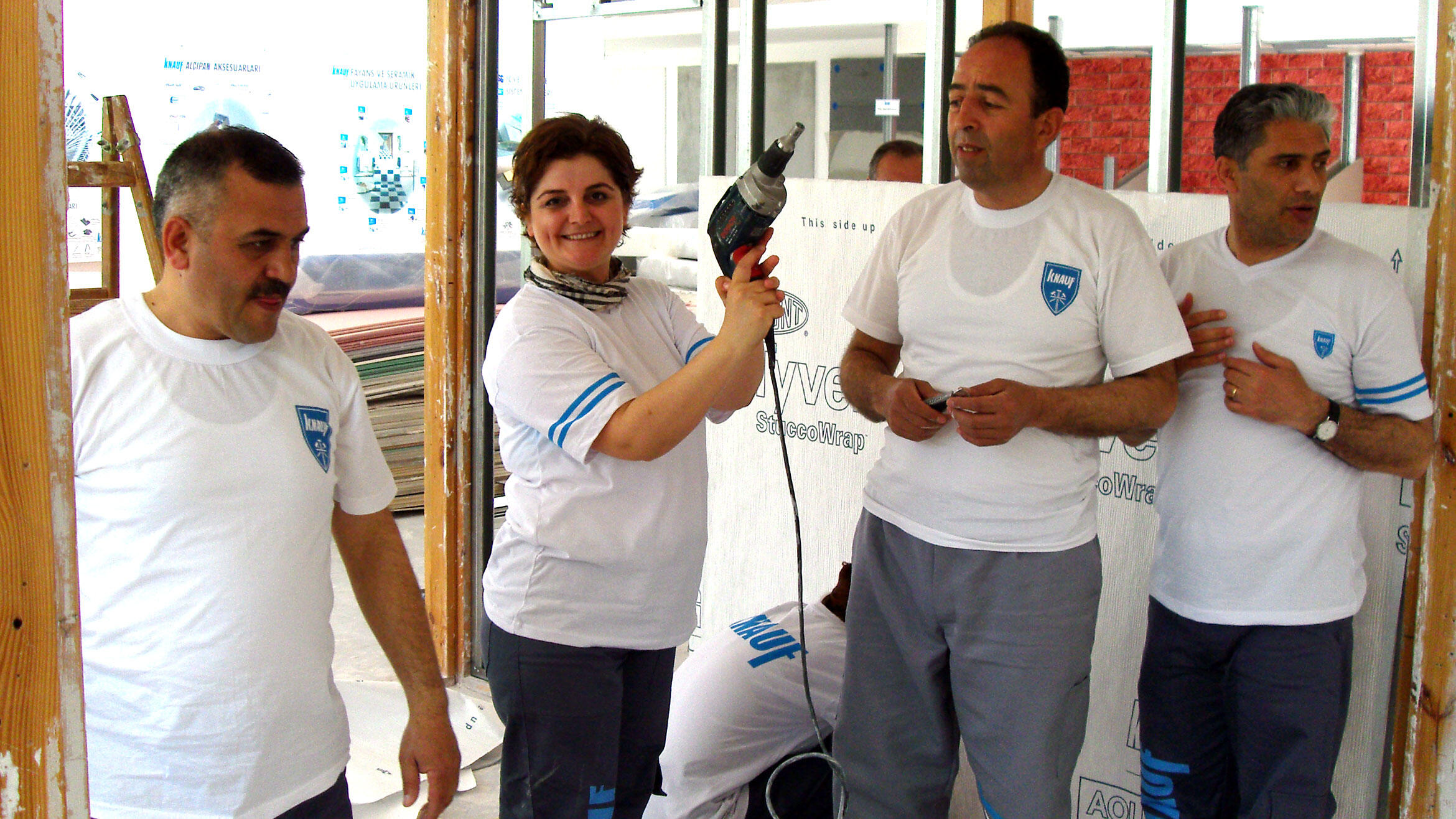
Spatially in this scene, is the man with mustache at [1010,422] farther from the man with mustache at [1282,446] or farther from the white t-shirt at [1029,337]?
the man with mustache at [1282,446]

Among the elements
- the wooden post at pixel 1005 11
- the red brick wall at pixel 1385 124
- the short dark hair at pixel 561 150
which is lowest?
the short dark hair at pixel 561 150

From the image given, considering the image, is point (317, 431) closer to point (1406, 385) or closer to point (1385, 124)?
point (1406, 385)

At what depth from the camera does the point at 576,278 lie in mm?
1694

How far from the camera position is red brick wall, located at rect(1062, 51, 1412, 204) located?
279 inches

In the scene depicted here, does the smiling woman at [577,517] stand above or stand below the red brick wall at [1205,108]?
below

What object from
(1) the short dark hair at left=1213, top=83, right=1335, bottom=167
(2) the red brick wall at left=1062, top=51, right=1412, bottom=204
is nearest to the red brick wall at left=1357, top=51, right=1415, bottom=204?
(2) the red brick wall at left=1062, top=51, right=1412, bottom=204

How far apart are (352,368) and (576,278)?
0.36 meters

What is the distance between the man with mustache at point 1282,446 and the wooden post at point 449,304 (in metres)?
2.10

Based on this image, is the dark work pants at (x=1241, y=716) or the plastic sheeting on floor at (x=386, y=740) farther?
the plastic sheeting on floor at (x=386, y=740)

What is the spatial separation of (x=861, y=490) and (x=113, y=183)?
1.99 m

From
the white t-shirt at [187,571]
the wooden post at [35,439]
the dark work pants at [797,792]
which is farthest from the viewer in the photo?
the dark work pants at [797,792]

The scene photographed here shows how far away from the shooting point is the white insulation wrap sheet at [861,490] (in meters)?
2.10

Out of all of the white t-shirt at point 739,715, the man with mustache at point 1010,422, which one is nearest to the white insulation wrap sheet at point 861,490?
the man with mustache at point 1010,422

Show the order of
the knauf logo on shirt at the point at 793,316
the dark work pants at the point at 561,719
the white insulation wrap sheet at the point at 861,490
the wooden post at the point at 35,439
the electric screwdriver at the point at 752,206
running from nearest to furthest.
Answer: the wooden post at the point at 35,439, the electric screwdriver at the point at 752,206, the dark work pants at the point at 561,719, the white insulation wrap sheet at the point at 861,490, the knauf logo on shirt at the point at 793,316
